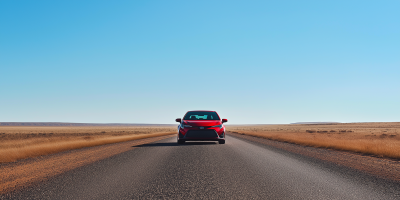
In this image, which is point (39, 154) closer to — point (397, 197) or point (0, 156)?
point (0, 156)

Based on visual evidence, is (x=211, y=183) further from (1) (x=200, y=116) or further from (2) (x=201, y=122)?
(1) (x=200, y=116)

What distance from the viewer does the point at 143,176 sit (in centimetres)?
646

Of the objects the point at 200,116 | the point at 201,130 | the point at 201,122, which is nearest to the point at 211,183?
the point at 201,130

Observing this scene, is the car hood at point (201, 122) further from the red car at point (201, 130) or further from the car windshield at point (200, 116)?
the car windshield at point (200, 116)

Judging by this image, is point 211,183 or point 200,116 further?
point 200,116

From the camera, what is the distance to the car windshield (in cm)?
1558

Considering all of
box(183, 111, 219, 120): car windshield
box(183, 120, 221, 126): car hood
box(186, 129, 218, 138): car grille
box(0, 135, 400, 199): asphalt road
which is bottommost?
box(0, 135, 400, 199): asphalt road

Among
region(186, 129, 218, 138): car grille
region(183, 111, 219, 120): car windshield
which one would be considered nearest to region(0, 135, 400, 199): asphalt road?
region(186, 129, 218, 138): car grille

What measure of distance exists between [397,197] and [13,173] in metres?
8.28

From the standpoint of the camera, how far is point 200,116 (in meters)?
15.9

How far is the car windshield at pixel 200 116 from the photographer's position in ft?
51.1

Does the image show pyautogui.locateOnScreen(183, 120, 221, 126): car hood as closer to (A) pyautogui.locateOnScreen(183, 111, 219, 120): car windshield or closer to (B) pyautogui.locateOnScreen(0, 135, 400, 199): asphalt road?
(A) pyautogui.locateOnScreen(183, 111, 219, 120): car windshield

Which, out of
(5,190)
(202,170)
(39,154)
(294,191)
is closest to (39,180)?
(5,190)

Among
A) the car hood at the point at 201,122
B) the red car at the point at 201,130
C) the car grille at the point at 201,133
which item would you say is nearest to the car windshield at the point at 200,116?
the red car at the point at 201,130
